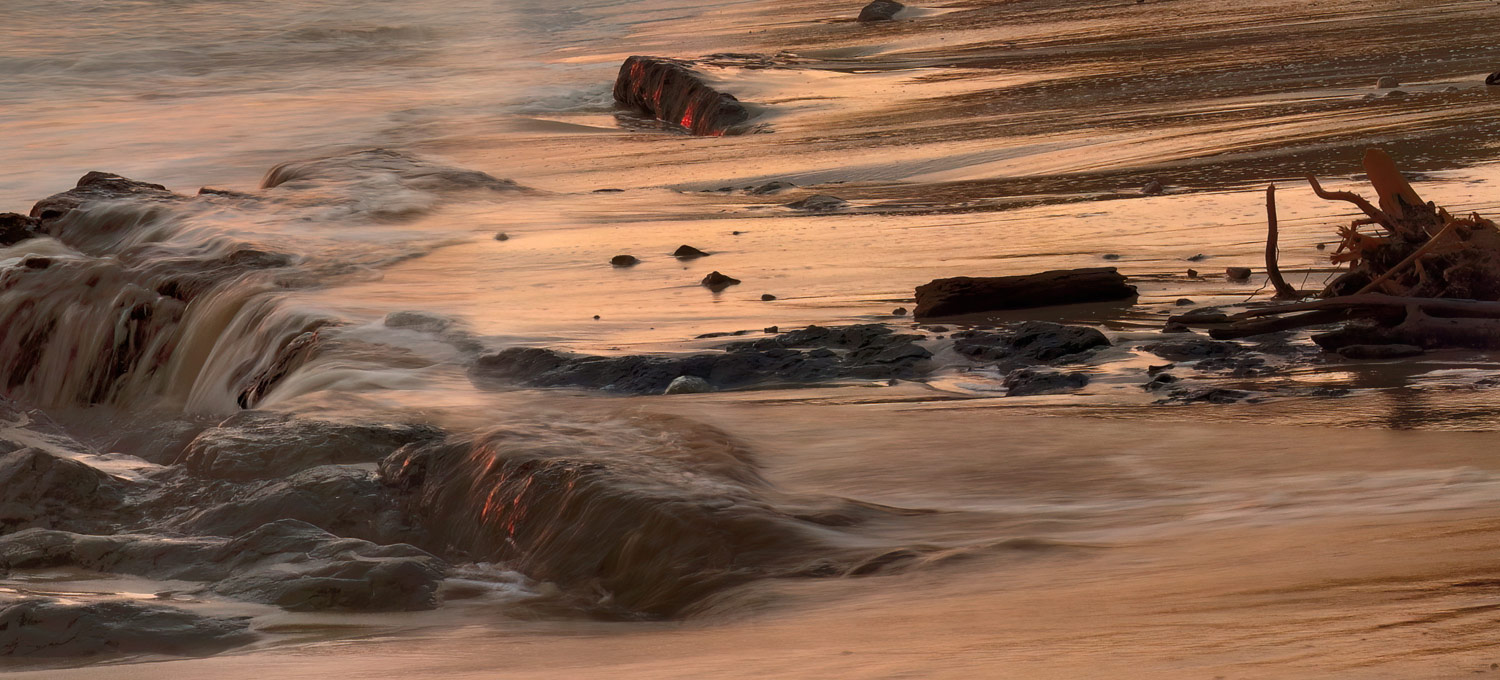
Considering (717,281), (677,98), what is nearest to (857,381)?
(717,281)

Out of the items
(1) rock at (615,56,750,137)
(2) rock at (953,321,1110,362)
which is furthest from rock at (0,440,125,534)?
(1) rock at (615,56,750,137)

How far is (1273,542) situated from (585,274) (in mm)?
4844

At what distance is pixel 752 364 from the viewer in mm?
5539

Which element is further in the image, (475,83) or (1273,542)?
(475,83)

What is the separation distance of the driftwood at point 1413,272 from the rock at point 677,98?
940 cm

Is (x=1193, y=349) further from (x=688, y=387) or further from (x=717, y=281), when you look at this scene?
(x=717, y=281)

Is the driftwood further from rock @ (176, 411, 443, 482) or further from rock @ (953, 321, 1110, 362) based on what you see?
rock @ (176, 411, 443, 482)

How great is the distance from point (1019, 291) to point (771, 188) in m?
4.16

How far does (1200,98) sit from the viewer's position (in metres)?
11.1

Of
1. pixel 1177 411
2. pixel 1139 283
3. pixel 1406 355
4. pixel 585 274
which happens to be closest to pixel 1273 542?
pixel 1177 411

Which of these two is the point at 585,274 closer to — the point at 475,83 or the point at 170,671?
the point at 170,671

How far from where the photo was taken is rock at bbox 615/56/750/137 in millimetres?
14305

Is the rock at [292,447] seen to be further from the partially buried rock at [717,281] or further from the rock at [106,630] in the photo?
the partially buried rock at [717,281]

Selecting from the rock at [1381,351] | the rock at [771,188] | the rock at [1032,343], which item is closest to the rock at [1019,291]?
the rock at [1032,343]
